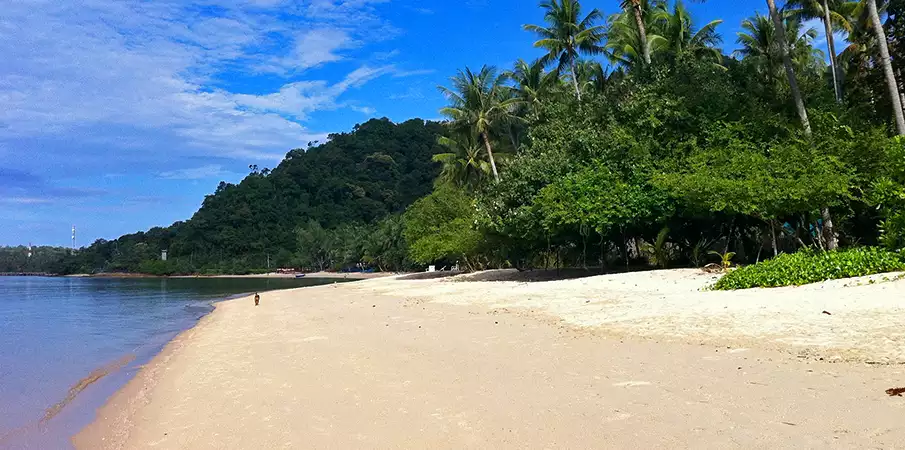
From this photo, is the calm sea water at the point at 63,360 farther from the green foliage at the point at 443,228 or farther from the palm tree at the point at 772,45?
the palm tree at the point at 772,45

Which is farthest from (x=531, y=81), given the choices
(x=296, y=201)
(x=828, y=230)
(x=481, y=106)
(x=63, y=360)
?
(x=296, y=201)

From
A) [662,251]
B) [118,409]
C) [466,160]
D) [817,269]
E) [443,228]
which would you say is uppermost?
[466,160]

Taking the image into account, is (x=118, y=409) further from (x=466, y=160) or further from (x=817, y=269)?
(x=466, y=160)

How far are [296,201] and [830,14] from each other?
109141 millimetres

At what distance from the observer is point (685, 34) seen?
32719 mm

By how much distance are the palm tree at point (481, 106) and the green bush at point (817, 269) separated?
925 inches

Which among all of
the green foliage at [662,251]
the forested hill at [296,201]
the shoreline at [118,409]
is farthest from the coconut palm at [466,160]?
the forested hill at [296,201]

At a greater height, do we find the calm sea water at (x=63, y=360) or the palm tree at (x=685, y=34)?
the palm tree at (x=685, y=34)

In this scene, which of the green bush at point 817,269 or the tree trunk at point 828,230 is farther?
the tree trunk at point 828,230

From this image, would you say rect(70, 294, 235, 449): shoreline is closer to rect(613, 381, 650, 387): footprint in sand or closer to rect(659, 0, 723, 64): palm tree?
rect(613, 381, 650, 387): footprint in sand

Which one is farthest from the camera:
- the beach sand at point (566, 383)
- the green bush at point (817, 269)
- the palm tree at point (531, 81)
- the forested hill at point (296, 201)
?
the forested hill at point (296, 201)

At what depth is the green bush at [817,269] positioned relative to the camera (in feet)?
39.2

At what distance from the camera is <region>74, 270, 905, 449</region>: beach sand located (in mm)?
4922

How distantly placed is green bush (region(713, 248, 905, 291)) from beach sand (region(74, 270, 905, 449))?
811mm
